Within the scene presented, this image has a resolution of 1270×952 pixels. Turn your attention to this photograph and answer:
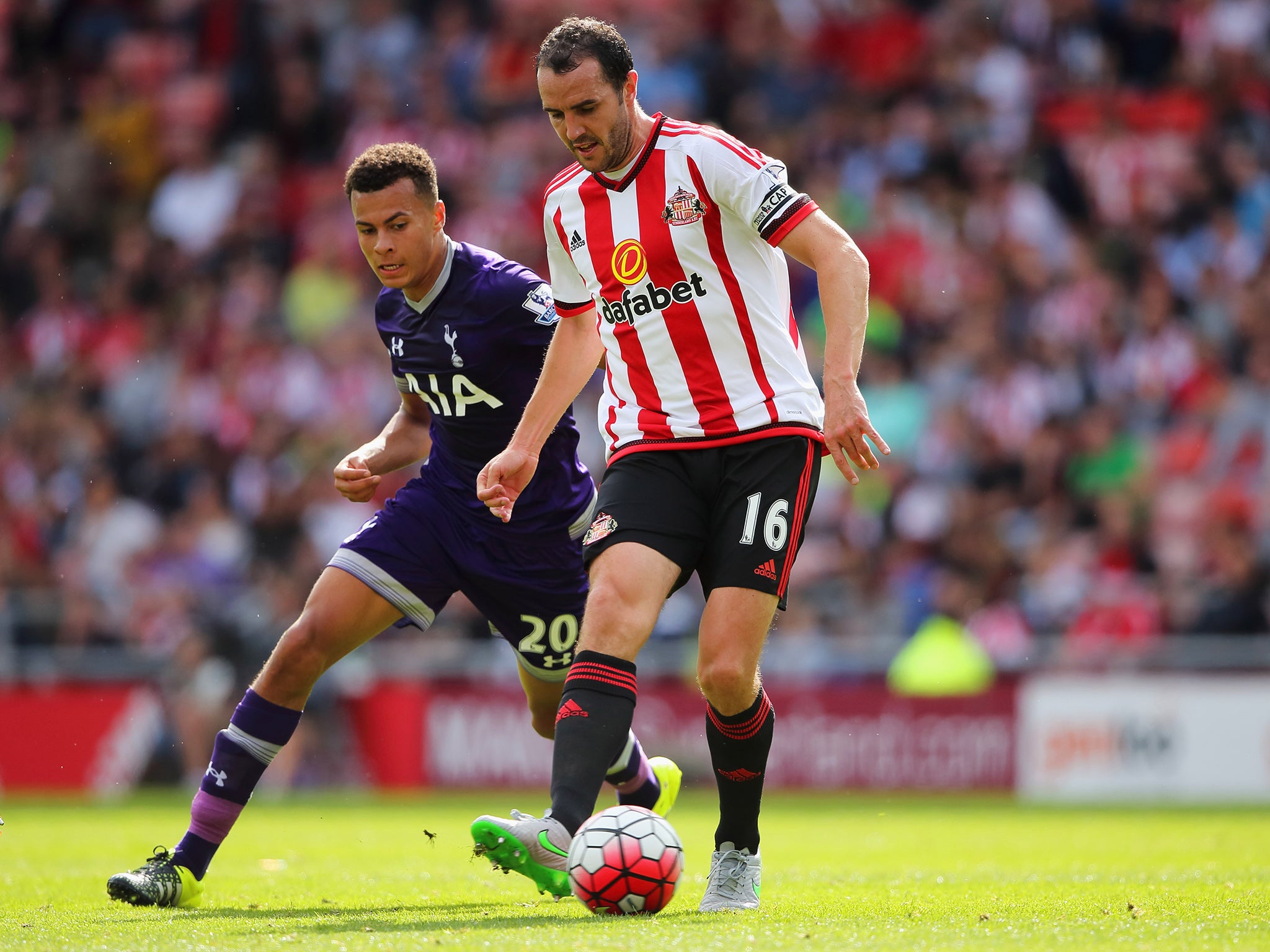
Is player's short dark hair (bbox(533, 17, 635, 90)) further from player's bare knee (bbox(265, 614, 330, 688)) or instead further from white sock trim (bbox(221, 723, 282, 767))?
white sock trim (bbox(221, 723, 282, 767))

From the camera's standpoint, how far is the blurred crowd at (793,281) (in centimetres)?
1442

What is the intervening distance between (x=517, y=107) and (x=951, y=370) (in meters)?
6.04

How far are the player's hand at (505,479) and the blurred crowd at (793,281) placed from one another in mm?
8852

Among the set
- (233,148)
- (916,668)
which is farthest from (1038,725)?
(233,148)

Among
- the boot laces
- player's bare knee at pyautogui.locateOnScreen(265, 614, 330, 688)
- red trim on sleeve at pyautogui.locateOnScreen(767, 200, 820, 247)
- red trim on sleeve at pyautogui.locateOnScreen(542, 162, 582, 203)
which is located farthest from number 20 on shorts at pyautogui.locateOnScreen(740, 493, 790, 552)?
player's bare knee at pyautogui.locateOnScreen(265, 614, 330, 688)

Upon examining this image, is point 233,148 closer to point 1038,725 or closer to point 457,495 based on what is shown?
point 1038,725

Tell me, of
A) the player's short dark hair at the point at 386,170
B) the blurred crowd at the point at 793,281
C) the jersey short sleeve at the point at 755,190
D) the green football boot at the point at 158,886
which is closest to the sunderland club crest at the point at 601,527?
the jersey short sleeve at the point at 755,190

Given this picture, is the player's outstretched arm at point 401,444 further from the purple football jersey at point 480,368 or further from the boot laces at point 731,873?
the boot laces at point 731,873

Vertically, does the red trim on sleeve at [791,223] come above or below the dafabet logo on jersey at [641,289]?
above

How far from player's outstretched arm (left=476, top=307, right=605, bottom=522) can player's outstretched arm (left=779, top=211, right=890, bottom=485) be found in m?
0.89

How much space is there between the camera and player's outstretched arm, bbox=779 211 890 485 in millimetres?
4867

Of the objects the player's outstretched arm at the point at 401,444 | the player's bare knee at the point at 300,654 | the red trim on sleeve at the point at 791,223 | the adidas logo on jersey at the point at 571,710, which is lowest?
the adidas logo on jersey at the point at 571,710

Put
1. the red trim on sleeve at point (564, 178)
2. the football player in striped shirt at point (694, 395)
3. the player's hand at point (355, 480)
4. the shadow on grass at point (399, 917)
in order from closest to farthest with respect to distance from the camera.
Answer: the shadow on grass at point (399, 917) < the football player in striped shirt at point (694, 395) < the red trim on sleeve at point (564, 178) < the player's hand at point (355, 480)

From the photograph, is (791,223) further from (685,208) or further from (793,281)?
(793,281)
